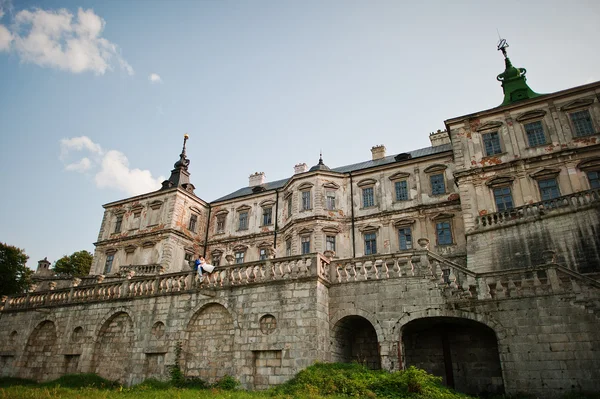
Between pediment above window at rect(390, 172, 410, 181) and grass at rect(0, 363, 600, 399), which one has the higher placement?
pediment above window at rect(390, 172, 410, 181)

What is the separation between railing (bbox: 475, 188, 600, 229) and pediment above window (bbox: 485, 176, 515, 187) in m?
2.78

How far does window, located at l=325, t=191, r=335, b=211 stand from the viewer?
30742 millimetres

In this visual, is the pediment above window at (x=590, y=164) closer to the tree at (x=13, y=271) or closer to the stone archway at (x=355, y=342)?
the stone archway at (x=355, y=342)

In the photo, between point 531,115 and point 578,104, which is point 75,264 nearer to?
point 531,115

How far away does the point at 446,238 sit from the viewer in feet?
88.7

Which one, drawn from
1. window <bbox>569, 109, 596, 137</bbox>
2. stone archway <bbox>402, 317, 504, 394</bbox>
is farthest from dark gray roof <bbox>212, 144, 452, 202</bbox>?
stone archway <bbox>402, 317, 504, 394</bbox>

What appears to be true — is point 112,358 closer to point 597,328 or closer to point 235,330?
point 235,330

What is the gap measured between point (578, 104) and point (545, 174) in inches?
182

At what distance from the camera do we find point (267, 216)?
34.5m

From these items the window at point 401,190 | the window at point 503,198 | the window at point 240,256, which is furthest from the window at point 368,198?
the window at point 240,256

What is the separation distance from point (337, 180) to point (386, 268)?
17.8m

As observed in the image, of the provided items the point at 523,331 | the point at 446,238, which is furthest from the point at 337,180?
the point at 523,331

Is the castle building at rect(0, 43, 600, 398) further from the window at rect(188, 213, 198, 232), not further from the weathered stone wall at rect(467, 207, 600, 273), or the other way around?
the window at rect(188, 213, 198, 232)

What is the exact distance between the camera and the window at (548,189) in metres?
22.3
